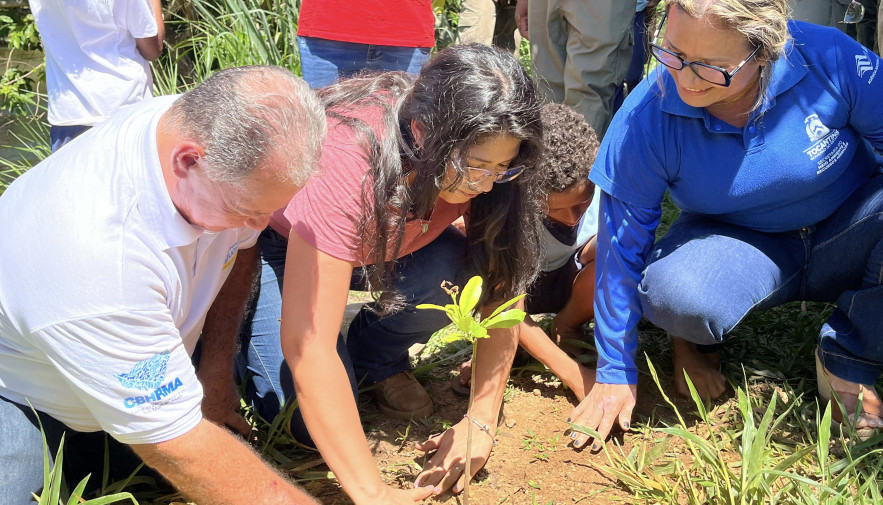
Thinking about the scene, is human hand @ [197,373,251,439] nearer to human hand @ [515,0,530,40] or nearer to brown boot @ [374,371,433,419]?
brown boot @ [374,371,433,419]

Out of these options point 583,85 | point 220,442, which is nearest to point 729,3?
point 220,442

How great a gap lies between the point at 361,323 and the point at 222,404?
47 cm

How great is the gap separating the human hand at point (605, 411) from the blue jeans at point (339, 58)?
4.23 ft

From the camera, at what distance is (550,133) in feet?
7.37

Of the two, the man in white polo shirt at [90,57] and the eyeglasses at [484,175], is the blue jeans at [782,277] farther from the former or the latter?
the man in white polo shirt at [90,57]

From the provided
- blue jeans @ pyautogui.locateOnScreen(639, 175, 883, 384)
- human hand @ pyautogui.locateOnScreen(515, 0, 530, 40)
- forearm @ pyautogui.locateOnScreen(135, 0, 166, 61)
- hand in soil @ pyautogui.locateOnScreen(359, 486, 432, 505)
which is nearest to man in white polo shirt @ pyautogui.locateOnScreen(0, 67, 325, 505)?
hand in soil @ pyautogui.locateOnScreen(359, 486, 432, 505)

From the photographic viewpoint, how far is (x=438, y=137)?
1.69 metres

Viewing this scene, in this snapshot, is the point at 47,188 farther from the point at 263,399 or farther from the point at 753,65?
the point at 753,65

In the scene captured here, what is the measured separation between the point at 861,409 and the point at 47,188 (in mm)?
1904

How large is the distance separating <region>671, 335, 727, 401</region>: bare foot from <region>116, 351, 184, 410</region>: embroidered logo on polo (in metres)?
1.42

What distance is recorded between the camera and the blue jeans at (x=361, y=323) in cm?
213

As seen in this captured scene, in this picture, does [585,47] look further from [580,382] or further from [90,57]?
[90,57]

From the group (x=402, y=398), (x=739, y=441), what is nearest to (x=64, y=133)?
(x=402, y=398)

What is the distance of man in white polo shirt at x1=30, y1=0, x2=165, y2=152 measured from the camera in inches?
116
